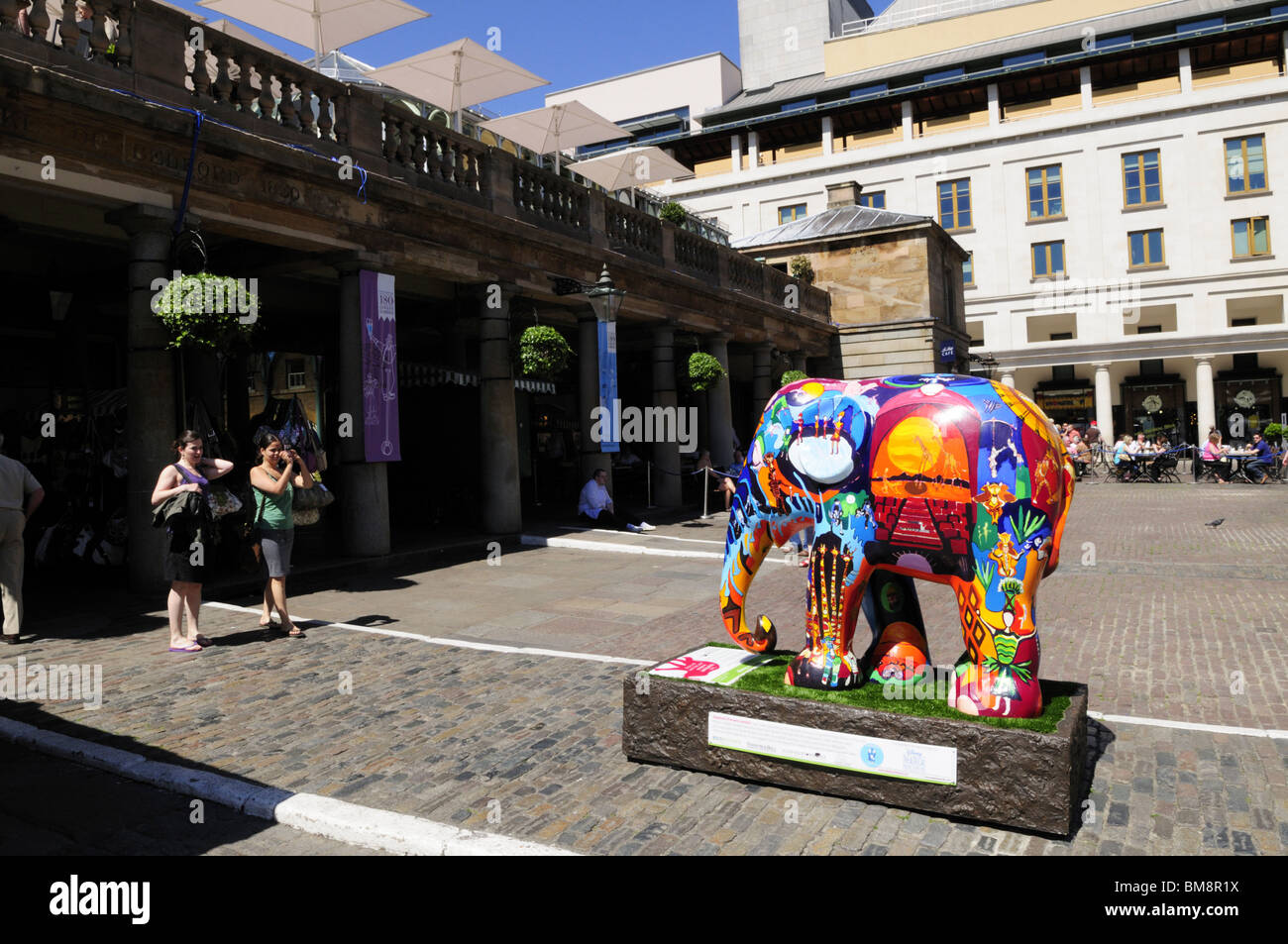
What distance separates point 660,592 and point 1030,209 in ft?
150

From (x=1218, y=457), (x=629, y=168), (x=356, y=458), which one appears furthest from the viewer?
(x=629, y=168)

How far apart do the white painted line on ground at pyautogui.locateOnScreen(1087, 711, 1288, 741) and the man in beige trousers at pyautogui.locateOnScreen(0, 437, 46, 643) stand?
9.26 m

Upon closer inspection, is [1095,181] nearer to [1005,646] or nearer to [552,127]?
[552,127]

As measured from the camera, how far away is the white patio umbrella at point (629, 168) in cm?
2789

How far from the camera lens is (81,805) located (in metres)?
4.73

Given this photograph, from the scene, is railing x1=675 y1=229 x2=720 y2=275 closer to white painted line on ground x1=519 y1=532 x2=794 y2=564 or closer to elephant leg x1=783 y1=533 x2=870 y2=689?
white painted line on ground x1=519 y1=532 x2=794 y2=564

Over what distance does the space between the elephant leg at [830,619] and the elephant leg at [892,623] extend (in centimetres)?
31

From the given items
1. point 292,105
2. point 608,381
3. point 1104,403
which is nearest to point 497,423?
point 608,381

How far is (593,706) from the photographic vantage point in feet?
21.1

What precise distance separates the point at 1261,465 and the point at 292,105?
29.4m

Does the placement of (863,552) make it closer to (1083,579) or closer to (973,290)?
(1083,579)

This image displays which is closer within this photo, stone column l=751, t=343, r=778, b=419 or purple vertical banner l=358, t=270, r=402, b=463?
purple vertical banner l=358, t=270, r=402, b=463

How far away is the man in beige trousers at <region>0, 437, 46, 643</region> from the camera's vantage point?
320 inches

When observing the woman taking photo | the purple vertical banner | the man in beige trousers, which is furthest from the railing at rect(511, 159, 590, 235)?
the man in beige trousers
